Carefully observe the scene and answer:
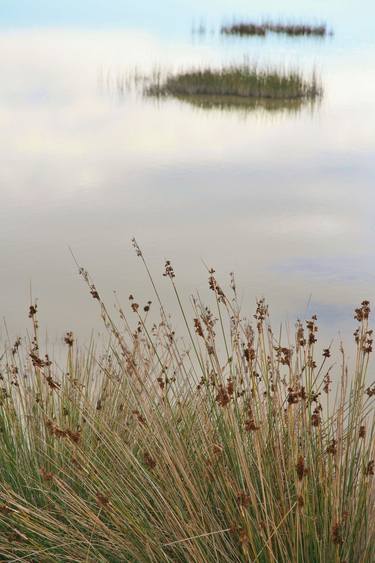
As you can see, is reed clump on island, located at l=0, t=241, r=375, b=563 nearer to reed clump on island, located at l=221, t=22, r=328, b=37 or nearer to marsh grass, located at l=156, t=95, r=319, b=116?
marsh grass, located at l=156, t=95, r=319, b=116

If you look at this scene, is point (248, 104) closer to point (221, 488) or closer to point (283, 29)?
point (221, 488)

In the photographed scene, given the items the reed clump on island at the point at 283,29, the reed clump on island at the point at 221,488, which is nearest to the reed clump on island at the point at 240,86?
the reed clump on island at the point at 283,29

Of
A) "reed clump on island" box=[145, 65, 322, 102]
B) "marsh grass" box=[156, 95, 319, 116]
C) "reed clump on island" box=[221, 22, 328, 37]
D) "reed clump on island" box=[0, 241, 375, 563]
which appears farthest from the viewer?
"reed clump on island" box=[221, 22, 328, 37]

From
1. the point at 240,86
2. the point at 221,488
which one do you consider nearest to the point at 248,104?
the point at 240,86

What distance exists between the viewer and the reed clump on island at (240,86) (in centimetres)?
2092

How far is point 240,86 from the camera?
2108 centimetres

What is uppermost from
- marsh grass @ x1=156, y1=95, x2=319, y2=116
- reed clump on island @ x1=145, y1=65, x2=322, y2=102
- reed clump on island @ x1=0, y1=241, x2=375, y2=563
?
reed clump on island @ x1=0, y1=241, x2=375, y2=563

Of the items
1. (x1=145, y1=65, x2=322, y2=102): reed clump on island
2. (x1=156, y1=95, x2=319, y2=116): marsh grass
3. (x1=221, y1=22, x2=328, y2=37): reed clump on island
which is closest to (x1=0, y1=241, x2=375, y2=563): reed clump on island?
(x1=156, y1=95, x2=319, y2=116): marsh grass

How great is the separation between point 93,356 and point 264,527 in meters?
1.38

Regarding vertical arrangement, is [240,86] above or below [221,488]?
below

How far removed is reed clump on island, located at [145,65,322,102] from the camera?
20.9 m

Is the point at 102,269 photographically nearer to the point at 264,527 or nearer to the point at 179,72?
→ the point at 264,527

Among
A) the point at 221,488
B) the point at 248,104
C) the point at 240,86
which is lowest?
the point at 248,104

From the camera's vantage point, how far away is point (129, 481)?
9.98ft
